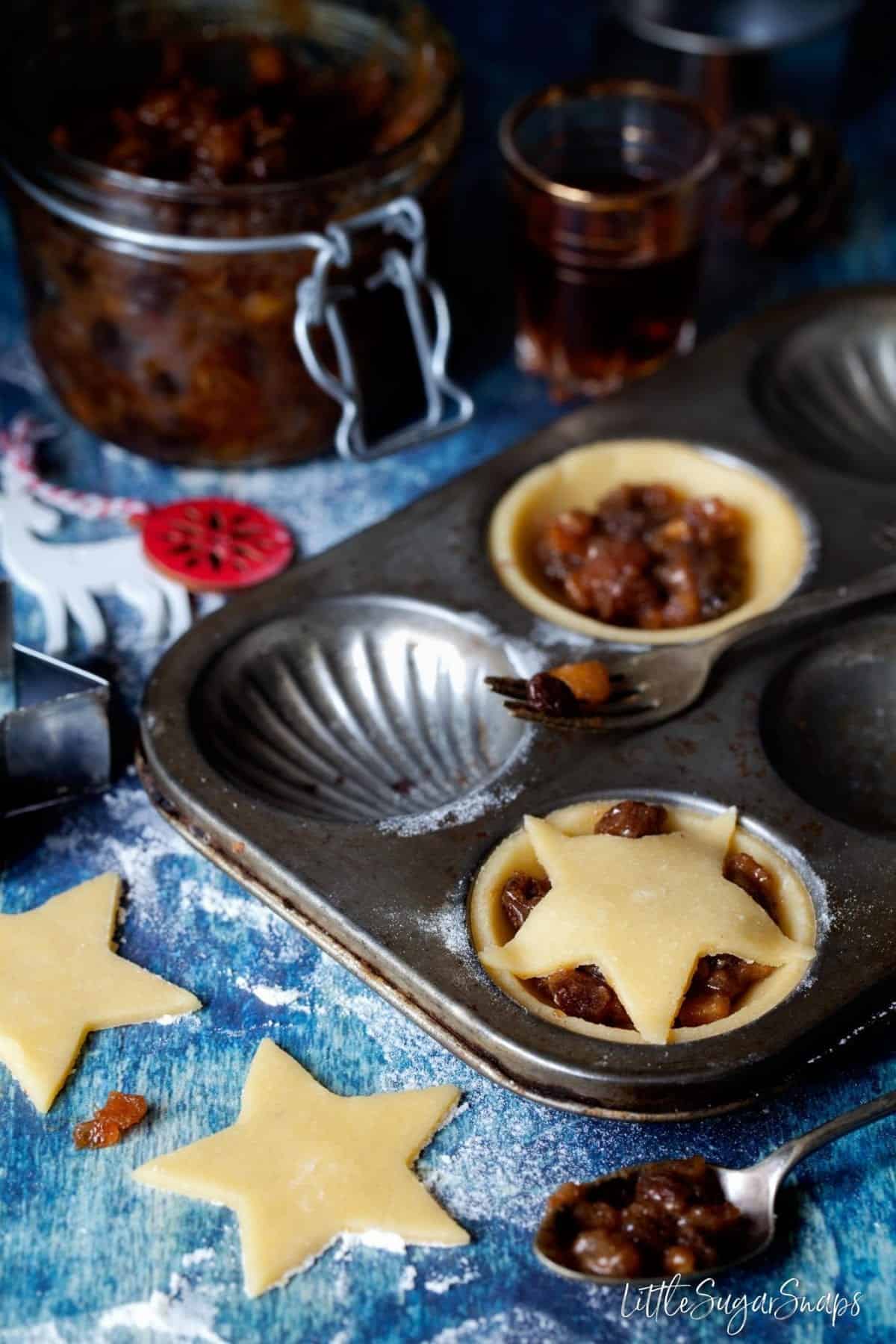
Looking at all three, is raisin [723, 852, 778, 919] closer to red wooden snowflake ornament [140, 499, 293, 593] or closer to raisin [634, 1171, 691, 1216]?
raisin [634, 1171, 691, 1216]

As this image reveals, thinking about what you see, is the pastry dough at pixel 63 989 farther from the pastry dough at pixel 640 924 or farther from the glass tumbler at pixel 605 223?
the glass tumbler at pixel 605 223

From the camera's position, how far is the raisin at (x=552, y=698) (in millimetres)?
1738

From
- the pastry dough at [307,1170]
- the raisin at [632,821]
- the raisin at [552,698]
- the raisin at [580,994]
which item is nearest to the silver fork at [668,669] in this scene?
the raisin at [552,698]

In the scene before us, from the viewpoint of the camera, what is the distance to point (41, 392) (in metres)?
2.44

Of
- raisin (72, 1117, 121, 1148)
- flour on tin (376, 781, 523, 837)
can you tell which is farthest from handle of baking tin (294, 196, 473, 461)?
raisin (72, 1117, 121, 1148)

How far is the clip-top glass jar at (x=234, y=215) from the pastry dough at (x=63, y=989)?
2.59ft

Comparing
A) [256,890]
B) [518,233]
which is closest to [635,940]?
[256,890]

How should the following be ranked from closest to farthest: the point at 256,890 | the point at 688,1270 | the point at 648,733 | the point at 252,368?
1. the point at 688,1270
2. the point at 256,890
3. the point at 648,733
4. the point at 252,368

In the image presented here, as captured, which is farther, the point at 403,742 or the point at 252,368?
the point at 252,368

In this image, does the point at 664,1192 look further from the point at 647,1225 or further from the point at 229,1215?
the point at 229,1215

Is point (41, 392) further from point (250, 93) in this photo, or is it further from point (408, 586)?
point (408, 586)

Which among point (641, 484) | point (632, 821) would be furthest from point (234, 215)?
point (632, 821)

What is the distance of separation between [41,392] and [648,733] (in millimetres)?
1208

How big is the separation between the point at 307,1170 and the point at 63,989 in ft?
1.10
